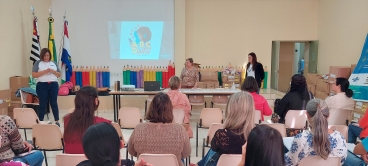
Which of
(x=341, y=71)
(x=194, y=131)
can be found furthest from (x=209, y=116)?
(x=341, y=71)

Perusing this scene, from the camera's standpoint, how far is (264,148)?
1.46 metres

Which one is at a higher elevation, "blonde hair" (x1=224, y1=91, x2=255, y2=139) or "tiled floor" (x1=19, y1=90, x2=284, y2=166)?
"blonde hair" (x1=224, y1=91, x2=255, y2=139)

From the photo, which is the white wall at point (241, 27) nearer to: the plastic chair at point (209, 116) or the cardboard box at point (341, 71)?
the cardboard box at point (341, 71)

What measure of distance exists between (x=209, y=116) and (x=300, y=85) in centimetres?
127

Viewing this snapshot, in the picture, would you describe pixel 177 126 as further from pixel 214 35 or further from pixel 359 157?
pixel 214 35

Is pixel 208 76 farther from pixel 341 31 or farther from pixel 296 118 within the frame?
pixel 296 118

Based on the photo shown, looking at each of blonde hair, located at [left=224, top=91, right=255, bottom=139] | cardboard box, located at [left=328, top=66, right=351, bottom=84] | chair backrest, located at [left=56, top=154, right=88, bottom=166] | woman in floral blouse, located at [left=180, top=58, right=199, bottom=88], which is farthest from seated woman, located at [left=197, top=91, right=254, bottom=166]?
cardboard box, located at [left=328, top=66, right=351, bottom=84]

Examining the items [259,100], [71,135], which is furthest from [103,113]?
[71,135]

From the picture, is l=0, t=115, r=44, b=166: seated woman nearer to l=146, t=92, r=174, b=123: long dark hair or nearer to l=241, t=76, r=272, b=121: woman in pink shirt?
l=146, t=92, r=174, b=123: long dark hair

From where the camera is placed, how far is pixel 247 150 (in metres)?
1.52

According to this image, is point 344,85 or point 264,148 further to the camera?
point 344,85

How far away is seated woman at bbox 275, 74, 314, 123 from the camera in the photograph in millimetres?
3891

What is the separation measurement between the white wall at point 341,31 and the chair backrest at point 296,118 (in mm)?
3619

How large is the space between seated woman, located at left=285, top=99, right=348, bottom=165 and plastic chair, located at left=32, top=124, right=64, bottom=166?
2324 mm
